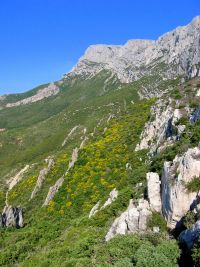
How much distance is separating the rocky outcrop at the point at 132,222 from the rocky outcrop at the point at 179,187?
1984mm

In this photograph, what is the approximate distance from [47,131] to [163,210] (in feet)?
544

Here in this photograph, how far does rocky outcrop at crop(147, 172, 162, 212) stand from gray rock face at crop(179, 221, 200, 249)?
799 cm

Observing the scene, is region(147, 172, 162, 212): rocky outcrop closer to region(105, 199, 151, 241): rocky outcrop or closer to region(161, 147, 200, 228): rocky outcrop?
region(105, 199, 151, 241): rocky outcrop

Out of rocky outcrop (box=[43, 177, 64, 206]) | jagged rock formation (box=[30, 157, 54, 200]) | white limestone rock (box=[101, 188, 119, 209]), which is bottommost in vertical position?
white limestone rock (box=[101, 188, 119, 209])

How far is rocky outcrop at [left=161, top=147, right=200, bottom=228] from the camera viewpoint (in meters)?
34.2

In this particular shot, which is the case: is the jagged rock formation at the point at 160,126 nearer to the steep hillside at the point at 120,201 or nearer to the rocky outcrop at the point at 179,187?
the steep hillside at the point at 120,201

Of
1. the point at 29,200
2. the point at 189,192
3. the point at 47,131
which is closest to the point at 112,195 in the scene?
the point at 189,192

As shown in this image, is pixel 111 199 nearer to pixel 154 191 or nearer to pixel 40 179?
pixel 154 191

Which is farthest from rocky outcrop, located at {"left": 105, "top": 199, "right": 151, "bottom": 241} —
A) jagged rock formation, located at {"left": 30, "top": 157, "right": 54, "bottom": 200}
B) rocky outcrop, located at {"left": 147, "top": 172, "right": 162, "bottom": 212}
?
jagged rock formation, located at {"left": 30, "top": 157, "right": 54, "bottom": 200}

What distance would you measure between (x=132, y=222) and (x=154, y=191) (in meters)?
4.09

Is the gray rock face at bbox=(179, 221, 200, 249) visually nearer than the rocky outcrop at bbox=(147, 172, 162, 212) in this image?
Yes

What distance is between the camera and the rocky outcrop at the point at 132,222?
1419 inches

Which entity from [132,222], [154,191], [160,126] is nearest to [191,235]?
[132,222]

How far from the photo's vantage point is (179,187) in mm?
34938
